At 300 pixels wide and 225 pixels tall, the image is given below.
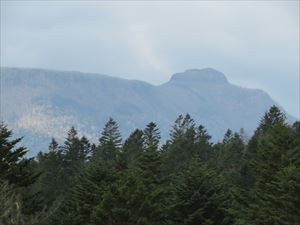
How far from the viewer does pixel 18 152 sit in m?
40.5

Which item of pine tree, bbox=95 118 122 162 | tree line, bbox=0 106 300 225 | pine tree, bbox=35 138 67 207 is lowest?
tree line, bbox=0 106 300 225

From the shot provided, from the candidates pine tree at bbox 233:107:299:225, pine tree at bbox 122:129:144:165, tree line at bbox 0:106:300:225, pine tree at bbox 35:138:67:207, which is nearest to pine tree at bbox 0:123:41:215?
tree line at bbox 0:106:300:225

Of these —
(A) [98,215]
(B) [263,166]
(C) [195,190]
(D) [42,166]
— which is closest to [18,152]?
(A) [98,215]

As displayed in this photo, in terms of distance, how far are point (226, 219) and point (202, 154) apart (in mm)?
63811

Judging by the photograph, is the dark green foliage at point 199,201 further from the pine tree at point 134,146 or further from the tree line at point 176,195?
the pine tree at point 134,146

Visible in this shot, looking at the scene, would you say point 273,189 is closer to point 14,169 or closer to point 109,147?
point 14,169

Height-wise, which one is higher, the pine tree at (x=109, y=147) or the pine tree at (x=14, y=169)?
the pine tree at (x=109, y=147)

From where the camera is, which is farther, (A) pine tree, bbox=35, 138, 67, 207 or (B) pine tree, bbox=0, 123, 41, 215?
(A) pine tree, bbox=35, 138, 67, 207

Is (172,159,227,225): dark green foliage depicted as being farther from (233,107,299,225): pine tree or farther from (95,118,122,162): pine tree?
(95,118,122,162): pine tree

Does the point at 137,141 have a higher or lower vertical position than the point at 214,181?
higher

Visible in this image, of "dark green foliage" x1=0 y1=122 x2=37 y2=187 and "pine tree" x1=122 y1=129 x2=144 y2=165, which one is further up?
"pine tree" x1=122 y1=129 x2=144 y2=165

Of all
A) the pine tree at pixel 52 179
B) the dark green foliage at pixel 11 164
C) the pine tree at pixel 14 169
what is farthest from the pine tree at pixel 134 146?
the dark green foliage at pixel 11 164

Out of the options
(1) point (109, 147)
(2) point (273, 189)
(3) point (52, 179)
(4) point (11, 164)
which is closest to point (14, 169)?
(4) point (11, 164)

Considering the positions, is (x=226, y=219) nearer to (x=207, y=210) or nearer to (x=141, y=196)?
(x=207, y=210)
